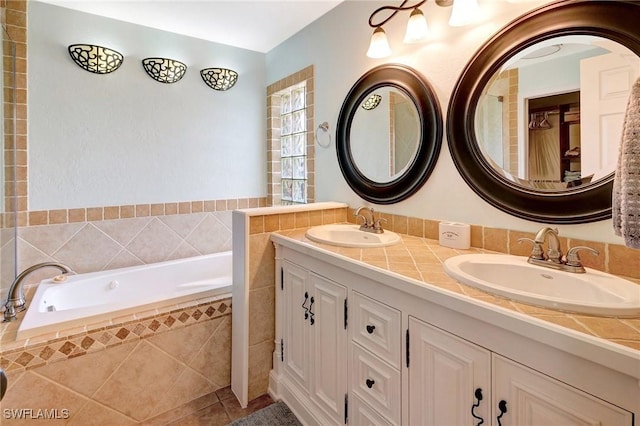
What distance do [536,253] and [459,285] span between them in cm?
40

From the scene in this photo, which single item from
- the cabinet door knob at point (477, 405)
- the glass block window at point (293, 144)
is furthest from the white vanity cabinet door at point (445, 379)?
the glass block window at point (293, 144)

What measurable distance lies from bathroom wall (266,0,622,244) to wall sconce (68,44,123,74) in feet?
4.50

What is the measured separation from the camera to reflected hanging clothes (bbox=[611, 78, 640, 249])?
2.23ft

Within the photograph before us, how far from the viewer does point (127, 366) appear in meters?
1.66

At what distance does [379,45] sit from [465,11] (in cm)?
50

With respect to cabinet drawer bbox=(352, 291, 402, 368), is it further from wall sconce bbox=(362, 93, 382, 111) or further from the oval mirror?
wall sconce bbox=(362, 93, 382, 111)

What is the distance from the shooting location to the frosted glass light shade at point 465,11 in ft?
4.35

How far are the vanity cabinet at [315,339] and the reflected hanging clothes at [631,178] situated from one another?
0.92 metres

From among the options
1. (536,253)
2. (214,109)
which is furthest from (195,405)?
(214,109)

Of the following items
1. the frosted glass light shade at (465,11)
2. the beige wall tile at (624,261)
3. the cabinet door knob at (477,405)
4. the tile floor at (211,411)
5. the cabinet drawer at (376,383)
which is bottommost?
the tile floor at (211,411)

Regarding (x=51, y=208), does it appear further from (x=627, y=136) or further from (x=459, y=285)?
(x=627, y=136)

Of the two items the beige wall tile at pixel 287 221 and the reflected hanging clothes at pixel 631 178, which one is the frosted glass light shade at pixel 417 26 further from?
the beige wall tile at pixel 287 221

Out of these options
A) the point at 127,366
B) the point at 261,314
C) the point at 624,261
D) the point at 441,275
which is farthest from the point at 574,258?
the point at 127,366

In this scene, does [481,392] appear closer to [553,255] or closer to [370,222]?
[553,255]
